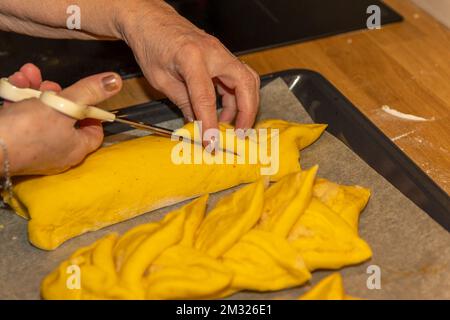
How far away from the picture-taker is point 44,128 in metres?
1.17

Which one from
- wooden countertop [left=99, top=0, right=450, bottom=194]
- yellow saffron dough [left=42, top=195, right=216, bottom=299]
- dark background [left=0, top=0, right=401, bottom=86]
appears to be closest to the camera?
yellow saffron dough [left=42, top=195, right=216, bottom=299]

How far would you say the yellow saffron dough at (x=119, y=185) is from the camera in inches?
50.5

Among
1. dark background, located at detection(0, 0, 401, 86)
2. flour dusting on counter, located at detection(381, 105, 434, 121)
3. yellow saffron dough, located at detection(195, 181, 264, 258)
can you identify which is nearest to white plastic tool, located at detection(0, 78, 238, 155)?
yellow saffron dough, located at detection(195, 181, 264, 258)

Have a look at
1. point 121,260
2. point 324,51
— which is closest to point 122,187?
point 121,260

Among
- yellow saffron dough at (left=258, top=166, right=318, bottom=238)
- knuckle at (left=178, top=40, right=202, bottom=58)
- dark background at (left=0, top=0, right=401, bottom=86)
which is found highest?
knuckle at (left=178, top=40, right=202, bottom=58)

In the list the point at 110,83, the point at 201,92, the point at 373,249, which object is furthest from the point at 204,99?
the point at 373,249

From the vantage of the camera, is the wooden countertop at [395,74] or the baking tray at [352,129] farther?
the wooden countertop at [395,74]

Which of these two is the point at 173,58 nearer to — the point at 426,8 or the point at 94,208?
the point at 94,208

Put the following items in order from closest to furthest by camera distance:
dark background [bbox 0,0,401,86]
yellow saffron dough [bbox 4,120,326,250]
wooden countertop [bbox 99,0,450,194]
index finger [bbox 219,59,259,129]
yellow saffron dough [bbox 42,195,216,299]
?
yellow saffron dough [bbox 42,195,216,299] → yellow saffron dough [bbox 4,120,326,250] → index finger [bbox 219,59,259,129] → wooden countertop [bbox 99,0,450,194] → dark background [bbox 0,0,401,86]

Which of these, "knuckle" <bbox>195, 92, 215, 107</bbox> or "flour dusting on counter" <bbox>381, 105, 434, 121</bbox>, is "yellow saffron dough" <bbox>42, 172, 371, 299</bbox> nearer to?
"knuckle" <bbox>195, 92, 215, 107</bbox>

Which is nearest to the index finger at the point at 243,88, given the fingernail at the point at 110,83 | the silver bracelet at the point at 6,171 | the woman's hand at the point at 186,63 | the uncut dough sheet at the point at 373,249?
the woman's hand at the point at 186,63

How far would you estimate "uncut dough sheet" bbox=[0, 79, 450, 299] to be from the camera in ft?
3.94

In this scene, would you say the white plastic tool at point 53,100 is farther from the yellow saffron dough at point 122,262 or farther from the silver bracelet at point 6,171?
the yellow saffron dough at point 122,262

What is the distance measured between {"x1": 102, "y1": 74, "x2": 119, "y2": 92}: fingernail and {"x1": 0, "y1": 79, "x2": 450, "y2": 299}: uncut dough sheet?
31 centimetres
